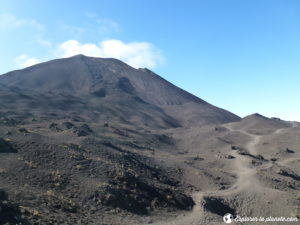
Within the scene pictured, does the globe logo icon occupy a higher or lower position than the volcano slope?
lower

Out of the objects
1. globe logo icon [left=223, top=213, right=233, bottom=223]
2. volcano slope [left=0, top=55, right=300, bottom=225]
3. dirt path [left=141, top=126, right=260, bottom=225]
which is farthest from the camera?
globe logo icon [left=223, top=213, right=233, bottom=223]

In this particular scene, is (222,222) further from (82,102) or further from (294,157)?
(82,102)

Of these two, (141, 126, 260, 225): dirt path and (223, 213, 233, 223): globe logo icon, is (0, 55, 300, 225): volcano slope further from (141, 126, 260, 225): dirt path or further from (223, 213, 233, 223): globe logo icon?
(223, 213, 233, 223): globe logo icon

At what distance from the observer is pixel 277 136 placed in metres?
76.0

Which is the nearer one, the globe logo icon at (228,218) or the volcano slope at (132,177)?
the volcano slope at (132,177)

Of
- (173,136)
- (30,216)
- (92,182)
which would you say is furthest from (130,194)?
(173,136)

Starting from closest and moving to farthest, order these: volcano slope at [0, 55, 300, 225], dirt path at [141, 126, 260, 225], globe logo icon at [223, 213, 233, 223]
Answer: volcano slope at [0, 55, 300, 225]
dirt path at [141, 126, 260, 225]
globe logo icon at [223, 213, 233, 223]

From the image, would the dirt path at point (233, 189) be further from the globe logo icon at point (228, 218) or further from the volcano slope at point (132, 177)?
the globe logo icon at point (228, 218)

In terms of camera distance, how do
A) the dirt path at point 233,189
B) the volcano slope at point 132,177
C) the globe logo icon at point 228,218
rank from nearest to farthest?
the volcano slope at point 132,177 < the dirt path at point 233,189 < the globe logo icon at point 228,218

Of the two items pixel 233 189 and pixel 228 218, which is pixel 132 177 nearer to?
pixel 228 218

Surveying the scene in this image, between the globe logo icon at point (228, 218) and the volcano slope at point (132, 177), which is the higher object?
the volcano slope at point (132, 177)

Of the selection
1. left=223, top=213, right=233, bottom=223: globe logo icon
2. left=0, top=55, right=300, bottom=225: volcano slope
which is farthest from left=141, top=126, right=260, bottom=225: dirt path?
left=223, top=213, right=233, bottom=223: globe logo icon

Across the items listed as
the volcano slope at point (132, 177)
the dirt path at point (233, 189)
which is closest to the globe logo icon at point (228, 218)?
the volcano slope at point (132, 177)

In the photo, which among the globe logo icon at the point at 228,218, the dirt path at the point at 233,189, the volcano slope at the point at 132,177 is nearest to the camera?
the volcano slope at the point at 132,177
